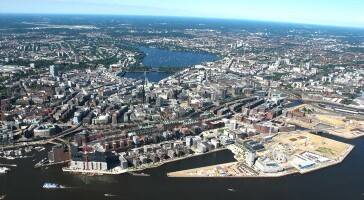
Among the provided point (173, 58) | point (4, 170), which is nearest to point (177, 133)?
point (4, 170)

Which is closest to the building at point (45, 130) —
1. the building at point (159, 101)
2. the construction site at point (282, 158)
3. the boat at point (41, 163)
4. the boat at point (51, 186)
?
the boat at point (41, 163)

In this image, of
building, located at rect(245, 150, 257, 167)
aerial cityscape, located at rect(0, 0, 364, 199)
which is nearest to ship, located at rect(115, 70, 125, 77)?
aerial cityscape, located at rect(0, 0, 364, 199)

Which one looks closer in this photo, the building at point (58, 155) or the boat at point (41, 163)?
the boat at point (41, 163)

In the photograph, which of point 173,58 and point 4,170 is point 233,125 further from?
point 173,58

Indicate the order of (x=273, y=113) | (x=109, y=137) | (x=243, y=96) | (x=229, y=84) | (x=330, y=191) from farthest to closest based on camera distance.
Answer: (x=229, y=84) < (x=243, y=96) < (x=273, y=113) < (x=109, y=137) < (x=330, y=191)

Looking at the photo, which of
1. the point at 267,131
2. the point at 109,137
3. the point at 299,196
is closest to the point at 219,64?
the point at 267,131

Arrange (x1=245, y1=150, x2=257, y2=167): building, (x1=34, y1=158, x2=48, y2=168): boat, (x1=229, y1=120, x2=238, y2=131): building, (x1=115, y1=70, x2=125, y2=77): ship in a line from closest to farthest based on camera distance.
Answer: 1. (x1=34, y1=158, x2=48, y2=168): boat
2. (x1=245, y1=150, x2=257, y2=167): building
3. (x1=229, y1=120, x2=238, y2=131): building
4. (x1=115, y1=70, x2=125, y2=77): ship

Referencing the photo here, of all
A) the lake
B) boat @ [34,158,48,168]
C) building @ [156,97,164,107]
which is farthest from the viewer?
the lake

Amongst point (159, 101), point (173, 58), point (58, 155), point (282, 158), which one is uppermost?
point (173, 58)

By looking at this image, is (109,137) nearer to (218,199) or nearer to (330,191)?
(218,199)

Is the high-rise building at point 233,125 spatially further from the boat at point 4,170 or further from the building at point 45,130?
the boat at point 4,170

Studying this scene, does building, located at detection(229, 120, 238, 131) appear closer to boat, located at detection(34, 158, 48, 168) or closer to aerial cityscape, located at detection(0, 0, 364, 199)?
aerial cityscape, located at detection(0, 0, 364, 199)
